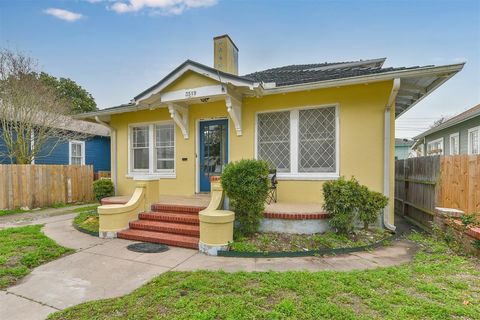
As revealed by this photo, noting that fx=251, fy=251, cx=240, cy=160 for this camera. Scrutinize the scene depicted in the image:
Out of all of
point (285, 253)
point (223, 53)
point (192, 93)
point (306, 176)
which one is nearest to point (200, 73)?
point (192, 93)

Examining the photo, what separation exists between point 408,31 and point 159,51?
33.8 feet

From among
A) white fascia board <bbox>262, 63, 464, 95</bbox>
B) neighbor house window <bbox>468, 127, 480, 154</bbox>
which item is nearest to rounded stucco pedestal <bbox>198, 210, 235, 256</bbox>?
white fascia board <bbox>262, 63, 464, 95</bbox>

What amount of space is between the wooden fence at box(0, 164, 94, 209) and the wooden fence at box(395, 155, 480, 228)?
11.5 metres

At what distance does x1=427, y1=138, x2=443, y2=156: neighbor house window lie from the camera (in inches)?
552

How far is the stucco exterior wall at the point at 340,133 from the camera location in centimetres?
554

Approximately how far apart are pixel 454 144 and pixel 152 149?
552 inches

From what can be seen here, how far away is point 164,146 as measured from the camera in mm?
8000

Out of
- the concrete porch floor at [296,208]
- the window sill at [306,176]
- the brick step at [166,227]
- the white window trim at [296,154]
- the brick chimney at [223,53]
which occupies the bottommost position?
the brick step at [166,227]

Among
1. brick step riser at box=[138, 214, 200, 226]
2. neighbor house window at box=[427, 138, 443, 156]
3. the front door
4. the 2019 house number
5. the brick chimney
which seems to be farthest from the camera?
neighbor house window at box=[427, 138, 443, 156]

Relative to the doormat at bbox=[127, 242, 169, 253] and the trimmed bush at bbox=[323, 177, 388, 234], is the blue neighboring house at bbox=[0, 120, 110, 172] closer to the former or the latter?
the doormat at bbox=[127, 242, 169, 253]

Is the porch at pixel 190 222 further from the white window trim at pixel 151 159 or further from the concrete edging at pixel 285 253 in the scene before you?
the white window trim at pixel 151 159

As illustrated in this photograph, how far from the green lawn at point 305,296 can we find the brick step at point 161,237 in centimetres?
121

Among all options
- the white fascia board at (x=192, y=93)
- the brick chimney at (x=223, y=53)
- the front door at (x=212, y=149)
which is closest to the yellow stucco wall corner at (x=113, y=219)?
the front door at (x=212, y=149)

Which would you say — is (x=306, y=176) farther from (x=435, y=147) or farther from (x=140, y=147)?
(x=435, y=147)
